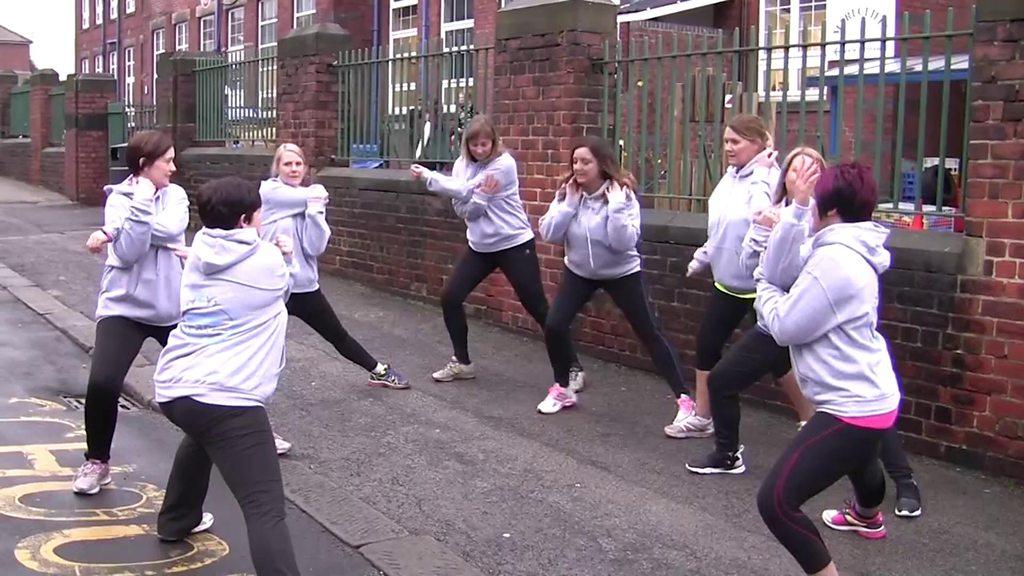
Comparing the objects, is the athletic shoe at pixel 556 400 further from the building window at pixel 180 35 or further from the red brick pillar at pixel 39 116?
the building window at pixel 180 35

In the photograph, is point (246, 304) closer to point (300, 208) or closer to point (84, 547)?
point (84, 547)

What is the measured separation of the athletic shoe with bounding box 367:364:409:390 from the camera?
745cm

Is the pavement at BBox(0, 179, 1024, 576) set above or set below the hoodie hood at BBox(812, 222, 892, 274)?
below

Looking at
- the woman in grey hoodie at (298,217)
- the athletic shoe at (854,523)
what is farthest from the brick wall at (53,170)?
the athletic shoe at (854,523)

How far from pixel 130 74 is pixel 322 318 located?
35.2 meters

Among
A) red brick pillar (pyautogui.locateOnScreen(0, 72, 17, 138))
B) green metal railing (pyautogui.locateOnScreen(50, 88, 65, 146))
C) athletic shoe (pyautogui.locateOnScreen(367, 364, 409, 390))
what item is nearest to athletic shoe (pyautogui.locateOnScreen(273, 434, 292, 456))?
athletic shoe (pyautogui.locateOnScreen(367, 364, 409, 390))

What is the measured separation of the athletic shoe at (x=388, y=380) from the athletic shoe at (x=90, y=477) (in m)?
2.32

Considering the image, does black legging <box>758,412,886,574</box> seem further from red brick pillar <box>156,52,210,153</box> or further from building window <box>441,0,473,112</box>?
red brick pillar <box>156,52,210,153</box>

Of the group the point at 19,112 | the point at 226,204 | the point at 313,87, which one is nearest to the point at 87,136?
the point at 19,112

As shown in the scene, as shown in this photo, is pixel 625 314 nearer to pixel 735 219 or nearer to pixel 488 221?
pixel 735 219

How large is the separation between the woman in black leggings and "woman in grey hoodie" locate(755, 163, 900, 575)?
339cm

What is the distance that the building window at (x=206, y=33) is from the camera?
33.1m

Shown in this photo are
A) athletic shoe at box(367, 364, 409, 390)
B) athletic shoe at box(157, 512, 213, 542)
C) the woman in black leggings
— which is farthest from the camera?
athletic shoe at box(367, 364, 409, 390)

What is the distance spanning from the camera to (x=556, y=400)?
22.8 feet
